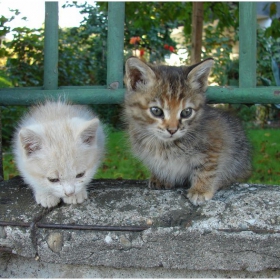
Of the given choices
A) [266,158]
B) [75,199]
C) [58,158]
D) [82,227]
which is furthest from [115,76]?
[266,158]

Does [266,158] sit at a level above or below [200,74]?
below

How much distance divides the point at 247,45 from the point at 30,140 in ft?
4.52

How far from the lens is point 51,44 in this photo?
2.57 metres

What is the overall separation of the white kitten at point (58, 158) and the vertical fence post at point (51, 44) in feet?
1.13

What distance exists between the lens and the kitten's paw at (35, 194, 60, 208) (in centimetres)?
220

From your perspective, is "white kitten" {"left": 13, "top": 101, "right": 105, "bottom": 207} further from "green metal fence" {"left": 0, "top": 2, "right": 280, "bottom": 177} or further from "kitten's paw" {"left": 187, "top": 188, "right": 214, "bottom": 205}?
"kitten's paw" {"left": 187, "top": 188, "right": 214, "bottom": 205}

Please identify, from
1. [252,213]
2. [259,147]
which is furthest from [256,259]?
[259,147]

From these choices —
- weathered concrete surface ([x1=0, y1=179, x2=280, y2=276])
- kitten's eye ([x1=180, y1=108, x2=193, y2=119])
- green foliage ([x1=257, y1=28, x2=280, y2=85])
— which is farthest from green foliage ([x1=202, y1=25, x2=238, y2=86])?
weathered concrete surface ([x1=0, y1=179, x2=280, y2=276])

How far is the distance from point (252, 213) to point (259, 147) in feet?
13.2

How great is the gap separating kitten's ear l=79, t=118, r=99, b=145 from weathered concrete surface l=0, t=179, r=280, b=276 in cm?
38

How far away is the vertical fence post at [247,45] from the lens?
2.43m

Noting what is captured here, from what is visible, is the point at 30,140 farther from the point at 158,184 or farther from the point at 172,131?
the point at 158,184

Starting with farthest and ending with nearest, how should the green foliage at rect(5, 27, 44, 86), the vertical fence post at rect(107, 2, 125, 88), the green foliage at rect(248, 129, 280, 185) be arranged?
the green foliage at rect(5, 27, 44, 86), the green foliage at rect(248, 129, 280, 185), the vertical fence post at rect(107, 2, 125, 88)

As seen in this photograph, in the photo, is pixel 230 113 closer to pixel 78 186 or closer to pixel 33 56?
pixel 78 186
